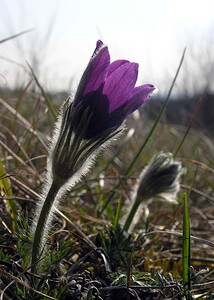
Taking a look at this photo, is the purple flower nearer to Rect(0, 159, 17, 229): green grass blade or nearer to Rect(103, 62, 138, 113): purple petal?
Rect(103, 62, 138, 113): purple petal

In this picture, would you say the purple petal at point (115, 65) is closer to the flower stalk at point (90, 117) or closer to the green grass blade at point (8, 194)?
the flower stalk at point (90, 117)

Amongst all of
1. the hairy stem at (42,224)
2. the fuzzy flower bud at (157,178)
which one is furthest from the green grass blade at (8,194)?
the fuzzy flower bud at (157,178)

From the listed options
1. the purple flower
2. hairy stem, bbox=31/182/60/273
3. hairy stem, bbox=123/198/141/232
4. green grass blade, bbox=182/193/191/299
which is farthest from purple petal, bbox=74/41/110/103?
hairy stem, bbox=123/198/141/232

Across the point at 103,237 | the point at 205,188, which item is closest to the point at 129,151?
the point at 205,188

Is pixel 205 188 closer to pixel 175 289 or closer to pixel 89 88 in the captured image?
pixel 175 289

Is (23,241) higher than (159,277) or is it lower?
higher

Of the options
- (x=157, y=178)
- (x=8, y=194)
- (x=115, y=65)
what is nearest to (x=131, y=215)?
(x=157, y=178)
